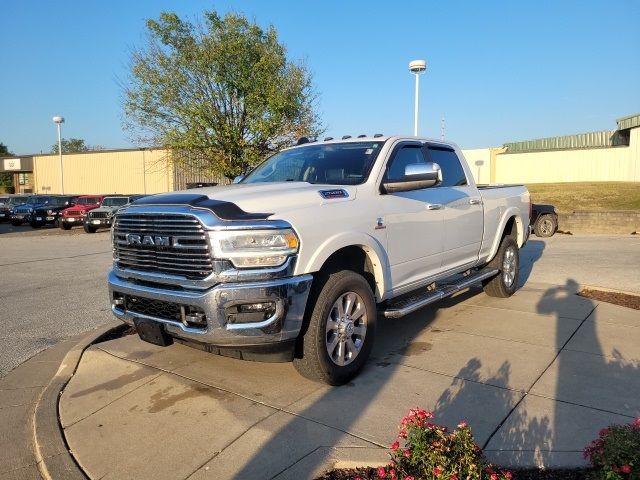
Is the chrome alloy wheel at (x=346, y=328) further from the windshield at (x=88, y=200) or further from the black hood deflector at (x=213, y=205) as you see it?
the windshield at (x=88, y=200)

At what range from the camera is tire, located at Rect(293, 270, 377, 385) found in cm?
385

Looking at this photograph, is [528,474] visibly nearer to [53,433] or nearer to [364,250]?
[364,250]

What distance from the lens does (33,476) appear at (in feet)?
10.3

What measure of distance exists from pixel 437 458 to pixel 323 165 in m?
3.35

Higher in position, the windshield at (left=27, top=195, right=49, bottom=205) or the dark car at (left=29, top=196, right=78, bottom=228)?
the windshield at (left=27, top=195, right=49, bottom=205)

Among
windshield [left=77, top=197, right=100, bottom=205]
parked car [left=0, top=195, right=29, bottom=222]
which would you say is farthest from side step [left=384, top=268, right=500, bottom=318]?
parked car [left=0, top=195, right=29, bottom=222]

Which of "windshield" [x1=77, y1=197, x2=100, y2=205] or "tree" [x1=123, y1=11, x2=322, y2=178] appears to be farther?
"windshield" [x1=77, y1=197, x2=100, y2=205]

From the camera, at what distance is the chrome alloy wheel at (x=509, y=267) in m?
7.29

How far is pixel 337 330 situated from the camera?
13.4 feet

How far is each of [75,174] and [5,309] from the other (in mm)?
46439

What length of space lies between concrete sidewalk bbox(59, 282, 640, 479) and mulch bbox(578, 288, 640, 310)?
1.42 m

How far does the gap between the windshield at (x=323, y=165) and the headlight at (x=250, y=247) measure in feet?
4.46

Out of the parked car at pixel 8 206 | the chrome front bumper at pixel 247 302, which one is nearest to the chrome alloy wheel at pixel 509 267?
the chrome front bumper at pixel 247 302

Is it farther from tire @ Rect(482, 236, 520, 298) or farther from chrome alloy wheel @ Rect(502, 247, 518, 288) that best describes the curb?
chrome alloy wheel @ Rect(502, 247, 518, 288)
